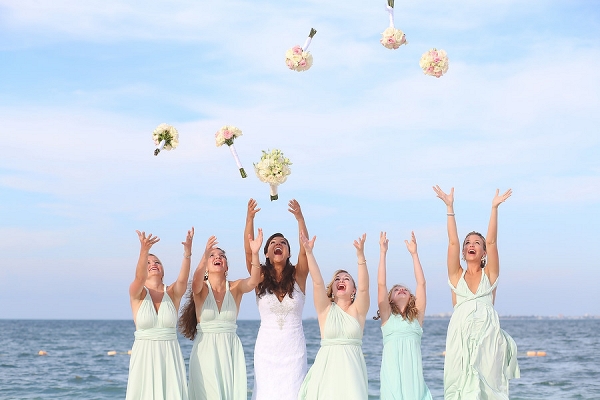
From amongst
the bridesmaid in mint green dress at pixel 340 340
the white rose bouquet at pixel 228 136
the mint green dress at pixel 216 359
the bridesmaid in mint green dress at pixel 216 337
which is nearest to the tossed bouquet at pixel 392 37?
the white rose bouquet at pixel 228 136

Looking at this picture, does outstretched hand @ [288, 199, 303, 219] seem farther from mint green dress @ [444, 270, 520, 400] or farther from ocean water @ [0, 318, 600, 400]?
ocean water @ [0, 318, 600, 400]

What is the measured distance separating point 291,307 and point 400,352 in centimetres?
138

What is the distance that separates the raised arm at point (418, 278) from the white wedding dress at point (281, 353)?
4.65ft

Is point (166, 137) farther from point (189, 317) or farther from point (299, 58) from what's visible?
point (189, 317)

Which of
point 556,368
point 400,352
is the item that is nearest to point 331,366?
point 400,352

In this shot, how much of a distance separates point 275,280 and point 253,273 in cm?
34

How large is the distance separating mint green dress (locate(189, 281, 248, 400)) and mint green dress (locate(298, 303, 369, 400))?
0.93 metres

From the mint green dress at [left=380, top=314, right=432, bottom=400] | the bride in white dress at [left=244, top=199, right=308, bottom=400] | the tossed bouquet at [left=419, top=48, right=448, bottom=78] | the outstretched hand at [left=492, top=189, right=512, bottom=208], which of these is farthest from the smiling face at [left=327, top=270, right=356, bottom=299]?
the tossed bouquet at [left=419, top=48, right=448, bottom=78]

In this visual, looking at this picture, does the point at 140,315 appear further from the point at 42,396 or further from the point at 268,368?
the point at 42,396

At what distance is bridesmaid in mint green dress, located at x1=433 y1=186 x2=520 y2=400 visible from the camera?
9.59 metres

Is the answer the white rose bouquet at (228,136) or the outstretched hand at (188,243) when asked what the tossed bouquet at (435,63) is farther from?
the outstretched hand at (188,243)

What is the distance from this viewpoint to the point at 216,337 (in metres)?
9.82

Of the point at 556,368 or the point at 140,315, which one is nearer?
the point at 140,315

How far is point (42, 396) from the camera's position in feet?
74.2
